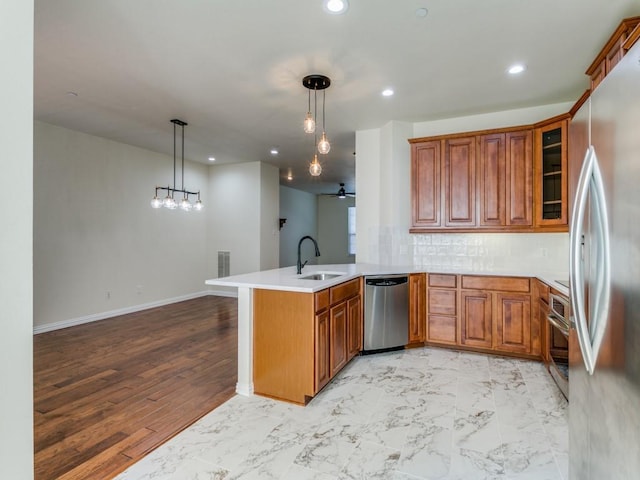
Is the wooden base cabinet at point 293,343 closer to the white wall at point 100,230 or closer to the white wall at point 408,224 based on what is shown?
the white wall at point 408,224

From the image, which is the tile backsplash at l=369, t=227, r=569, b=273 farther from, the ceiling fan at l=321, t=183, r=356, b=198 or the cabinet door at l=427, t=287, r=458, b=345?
the ceiling fan at l=321, t=183, r=356, b=198

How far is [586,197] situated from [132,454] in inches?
104

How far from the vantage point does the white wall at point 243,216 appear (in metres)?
6.58

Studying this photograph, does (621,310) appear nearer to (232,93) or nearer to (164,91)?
(232,93)

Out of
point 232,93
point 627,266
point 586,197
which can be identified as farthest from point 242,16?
point 627,266

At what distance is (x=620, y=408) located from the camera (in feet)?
3.21

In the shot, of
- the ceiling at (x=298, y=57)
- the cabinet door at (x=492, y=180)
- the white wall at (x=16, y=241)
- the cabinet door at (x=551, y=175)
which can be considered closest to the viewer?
the white wall at (x=16, y=241)

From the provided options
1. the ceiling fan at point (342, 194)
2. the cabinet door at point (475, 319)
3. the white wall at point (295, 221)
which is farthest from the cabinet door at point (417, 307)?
the ceiling fan at point (342, 194)

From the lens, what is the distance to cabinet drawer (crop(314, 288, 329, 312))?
257 cm

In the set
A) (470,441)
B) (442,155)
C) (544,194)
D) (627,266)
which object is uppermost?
(442,155)

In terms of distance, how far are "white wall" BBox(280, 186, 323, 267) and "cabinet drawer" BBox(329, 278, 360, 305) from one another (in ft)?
16.3

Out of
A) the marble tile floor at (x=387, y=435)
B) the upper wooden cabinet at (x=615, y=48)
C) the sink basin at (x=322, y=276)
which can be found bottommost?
the marble tile floor at (x=387, y=435)

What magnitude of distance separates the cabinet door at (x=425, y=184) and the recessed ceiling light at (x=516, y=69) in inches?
42.5

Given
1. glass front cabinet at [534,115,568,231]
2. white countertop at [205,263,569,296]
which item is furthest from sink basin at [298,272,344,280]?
glass front cabinet at [534,115,568,231]
